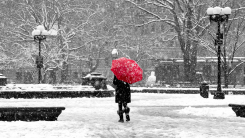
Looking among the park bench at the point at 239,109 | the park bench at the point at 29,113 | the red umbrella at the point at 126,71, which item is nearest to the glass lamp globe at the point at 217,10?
the park bench at the point at 239,109

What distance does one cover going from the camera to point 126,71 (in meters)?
Answer: 11.6

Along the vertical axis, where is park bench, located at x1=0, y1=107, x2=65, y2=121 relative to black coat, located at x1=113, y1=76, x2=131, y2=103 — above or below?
below

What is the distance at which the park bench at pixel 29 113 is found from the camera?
12.1 m

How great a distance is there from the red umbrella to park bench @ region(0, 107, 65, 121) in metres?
1.94

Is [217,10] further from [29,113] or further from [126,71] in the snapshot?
[29,113]

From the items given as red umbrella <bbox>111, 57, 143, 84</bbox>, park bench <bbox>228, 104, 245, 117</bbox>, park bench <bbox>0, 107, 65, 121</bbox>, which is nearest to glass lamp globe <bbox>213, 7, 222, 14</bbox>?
park bench <bbox>228, 104, 245, 117</bbox>

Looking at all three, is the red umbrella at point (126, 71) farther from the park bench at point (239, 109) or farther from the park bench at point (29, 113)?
the park bench at point (239, 109)

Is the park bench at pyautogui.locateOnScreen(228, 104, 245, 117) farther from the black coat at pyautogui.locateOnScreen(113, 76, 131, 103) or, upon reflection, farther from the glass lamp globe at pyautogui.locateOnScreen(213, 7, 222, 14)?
the glass lamp globe at pyautogui.locateOnScreen(213, 7, 222, 14)

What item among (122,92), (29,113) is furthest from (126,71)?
(29,113)

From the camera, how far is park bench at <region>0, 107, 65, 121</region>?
39.6 ft

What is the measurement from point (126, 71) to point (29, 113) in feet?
10.5

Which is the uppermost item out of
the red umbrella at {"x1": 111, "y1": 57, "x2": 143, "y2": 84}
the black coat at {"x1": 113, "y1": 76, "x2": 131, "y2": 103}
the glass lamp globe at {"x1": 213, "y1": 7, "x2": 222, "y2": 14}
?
the glass lamp globe at {"x1": 213, "y1": 7, "x2": 222, "y2": 14}

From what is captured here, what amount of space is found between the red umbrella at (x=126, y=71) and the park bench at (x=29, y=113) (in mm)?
1941

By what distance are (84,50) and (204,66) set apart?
14537 millimetres
